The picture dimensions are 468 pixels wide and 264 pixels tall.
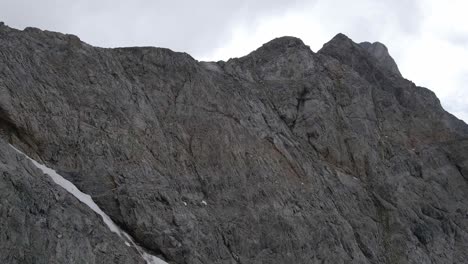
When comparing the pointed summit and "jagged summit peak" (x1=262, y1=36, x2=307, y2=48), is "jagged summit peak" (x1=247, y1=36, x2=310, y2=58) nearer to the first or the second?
"jagged summit peak" (x1=262, y1=36, x2=307, y2=48)

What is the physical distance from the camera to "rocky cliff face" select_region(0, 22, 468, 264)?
1036 inches

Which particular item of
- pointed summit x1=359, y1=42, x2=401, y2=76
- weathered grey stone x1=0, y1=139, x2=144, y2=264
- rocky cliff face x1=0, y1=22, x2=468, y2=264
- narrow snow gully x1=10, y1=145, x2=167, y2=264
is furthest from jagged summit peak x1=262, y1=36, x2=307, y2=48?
weathered grey stone x1=0, y1=139, x2=144, y2=264

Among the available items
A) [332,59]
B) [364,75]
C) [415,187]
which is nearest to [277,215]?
[415,187]

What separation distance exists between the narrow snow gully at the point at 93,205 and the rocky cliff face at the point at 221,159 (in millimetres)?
547

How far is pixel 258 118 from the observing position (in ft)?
127

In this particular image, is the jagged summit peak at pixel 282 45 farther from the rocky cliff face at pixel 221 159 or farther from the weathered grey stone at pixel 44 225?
the weathered grey stone at pixel 44 225

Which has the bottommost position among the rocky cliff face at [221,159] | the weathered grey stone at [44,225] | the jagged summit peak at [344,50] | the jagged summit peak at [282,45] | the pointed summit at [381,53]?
the weathered grey stone at [44,225]

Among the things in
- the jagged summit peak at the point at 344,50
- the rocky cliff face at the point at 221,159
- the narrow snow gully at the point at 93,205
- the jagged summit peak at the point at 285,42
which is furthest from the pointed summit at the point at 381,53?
the narrow snow gully at the point at 93,205

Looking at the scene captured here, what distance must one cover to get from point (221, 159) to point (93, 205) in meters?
10.1

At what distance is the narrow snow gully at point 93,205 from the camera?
82.3 feet

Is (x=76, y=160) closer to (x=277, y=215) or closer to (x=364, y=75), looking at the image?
(x=277, y=215)

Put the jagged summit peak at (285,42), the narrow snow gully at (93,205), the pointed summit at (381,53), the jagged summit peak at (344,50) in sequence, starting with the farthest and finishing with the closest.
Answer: the pointed summit at (381,53) < the jagged summit peak at (344,50) < the jagged summit peak at (285,42) < the narrow snow gully at (93,205)

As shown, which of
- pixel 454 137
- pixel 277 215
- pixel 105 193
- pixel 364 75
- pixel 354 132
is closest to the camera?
pixel 105 193

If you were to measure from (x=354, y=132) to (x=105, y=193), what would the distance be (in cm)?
2214
